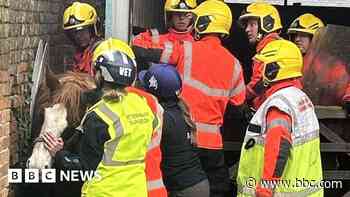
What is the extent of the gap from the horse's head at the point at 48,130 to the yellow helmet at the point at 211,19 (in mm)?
1285

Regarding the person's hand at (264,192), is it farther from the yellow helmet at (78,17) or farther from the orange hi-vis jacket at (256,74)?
the yellow helmet at (78,17)

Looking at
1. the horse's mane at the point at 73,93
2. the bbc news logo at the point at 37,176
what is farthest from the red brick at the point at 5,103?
the bbc news logo at the point at 37,176

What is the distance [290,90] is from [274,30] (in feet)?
3.91

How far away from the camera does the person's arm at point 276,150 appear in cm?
484

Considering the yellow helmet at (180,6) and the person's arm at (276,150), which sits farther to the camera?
the yellow helmet at (180,6)

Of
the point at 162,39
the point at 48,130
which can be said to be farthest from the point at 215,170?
the point at 48,130

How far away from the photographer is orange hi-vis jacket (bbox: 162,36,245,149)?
580cm

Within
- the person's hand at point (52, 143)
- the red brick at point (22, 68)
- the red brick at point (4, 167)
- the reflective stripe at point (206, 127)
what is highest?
the red brick at point (22, 68)

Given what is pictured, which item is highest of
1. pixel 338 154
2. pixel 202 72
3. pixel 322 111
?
pixel 202 72

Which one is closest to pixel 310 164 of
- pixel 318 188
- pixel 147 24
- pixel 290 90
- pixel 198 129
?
pixel 318 188

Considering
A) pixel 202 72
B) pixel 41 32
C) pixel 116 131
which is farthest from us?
pixel 41 32

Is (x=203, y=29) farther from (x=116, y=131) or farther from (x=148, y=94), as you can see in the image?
(x=116, y=131)

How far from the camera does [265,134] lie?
4.98m

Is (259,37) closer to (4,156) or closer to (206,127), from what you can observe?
(206,127)
